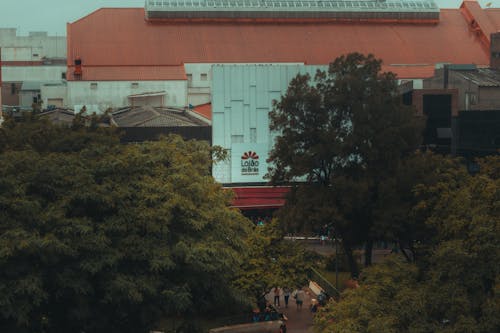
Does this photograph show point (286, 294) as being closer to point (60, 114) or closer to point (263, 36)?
point (60, 114)

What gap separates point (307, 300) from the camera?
2475 inches

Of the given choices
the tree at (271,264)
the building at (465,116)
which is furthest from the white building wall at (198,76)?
the tree at (271,264)

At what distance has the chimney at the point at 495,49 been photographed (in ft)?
301

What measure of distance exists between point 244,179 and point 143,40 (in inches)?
1663

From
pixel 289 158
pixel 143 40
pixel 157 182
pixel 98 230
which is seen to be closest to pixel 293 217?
pixel 289 158

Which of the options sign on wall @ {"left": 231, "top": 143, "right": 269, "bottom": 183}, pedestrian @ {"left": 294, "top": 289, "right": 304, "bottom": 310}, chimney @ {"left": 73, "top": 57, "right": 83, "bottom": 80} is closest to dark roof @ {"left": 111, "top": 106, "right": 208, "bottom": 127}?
sign on wall @ {"left": 231, "top": 143, "right": 269, "bottom": 183}

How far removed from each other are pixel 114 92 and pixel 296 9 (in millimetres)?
31572

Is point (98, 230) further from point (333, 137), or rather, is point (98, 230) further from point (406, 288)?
point (333, 137)

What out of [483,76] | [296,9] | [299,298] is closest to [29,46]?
[296,9]

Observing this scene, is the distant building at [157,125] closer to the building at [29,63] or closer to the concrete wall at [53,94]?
the concrete wall at [53,94]

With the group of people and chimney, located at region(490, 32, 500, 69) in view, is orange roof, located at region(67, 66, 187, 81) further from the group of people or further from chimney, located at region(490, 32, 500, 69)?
the group of people

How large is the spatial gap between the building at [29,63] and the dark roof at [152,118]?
19.1 metres

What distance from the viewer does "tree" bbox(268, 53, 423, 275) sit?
57875 mm

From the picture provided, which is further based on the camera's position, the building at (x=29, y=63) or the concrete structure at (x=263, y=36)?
the building at (x=29, y=63)
